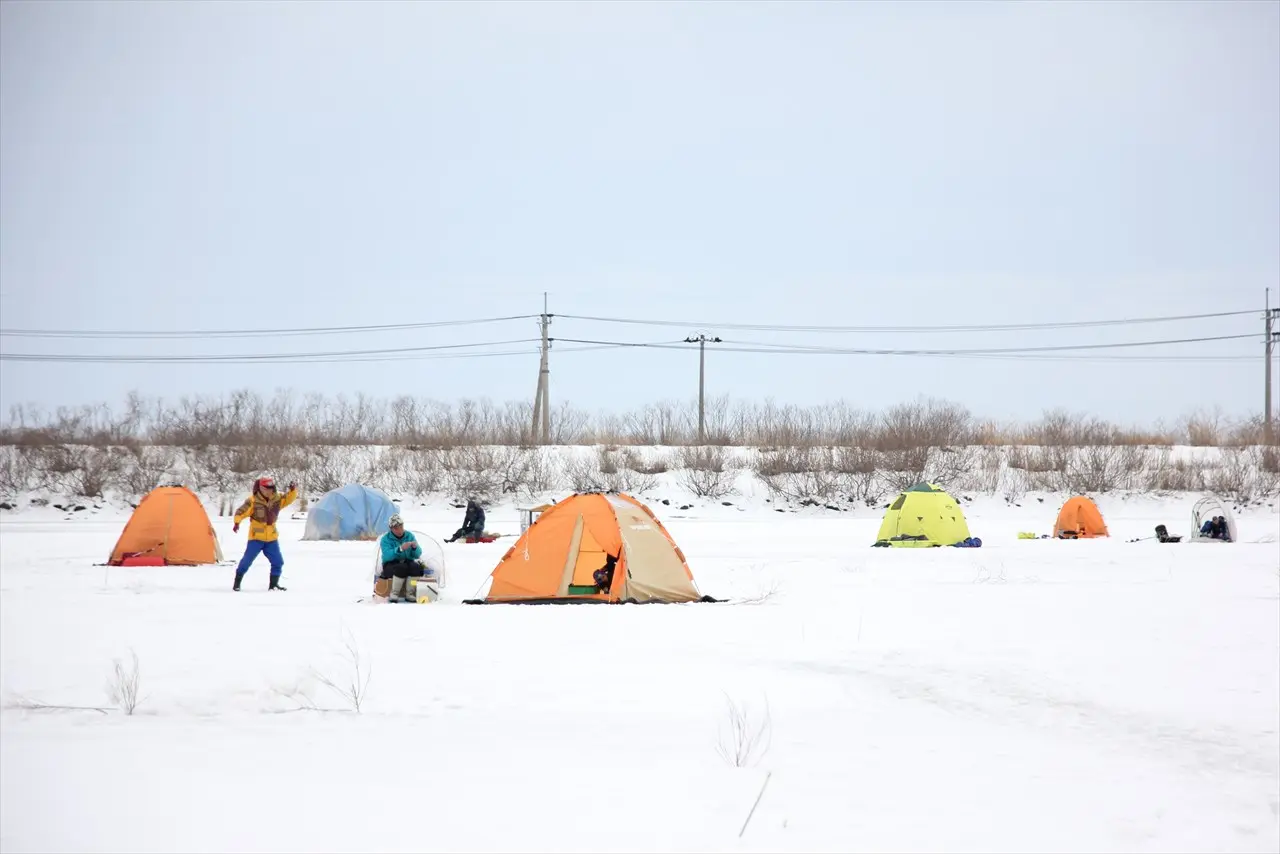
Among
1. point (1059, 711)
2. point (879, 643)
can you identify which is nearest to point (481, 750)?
point (1059, 711)

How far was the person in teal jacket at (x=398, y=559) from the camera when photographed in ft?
48.8

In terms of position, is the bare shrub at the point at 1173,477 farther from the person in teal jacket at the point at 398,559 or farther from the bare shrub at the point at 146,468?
the bare shrub at the point at 146,468

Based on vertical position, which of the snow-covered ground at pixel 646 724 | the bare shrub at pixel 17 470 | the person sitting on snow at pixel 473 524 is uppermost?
the bare shrub at pixel 17 470

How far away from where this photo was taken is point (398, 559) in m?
15.0

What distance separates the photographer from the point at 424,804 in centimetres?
604

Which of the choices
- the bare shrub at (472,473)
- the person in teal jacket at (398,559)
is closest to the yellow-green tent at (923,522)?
the person in teal jacket at (398,559)

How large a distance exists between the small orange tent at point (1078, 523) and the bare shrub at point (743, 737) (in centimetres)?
2186

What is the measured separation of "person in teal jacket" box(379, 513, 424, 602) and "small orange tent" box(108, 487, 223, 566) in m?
6.32

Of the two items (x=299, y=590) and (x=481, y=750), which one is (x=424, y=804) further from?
(x=299, y=590)

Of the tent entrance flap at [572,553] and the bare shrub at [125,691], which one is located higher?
the tent entrance flap at [572,553]

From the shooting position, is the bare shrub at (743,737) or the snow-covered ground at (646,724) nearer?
the snow-covered ground at (646,724)

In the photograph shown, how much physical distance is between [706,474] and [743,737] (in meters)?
34.9

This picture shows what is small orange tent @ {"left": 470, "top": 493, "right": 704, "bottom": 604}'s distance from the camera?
14930 millimetres

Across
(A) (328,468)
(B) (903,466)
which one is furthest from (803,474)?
(A) (328,468)
